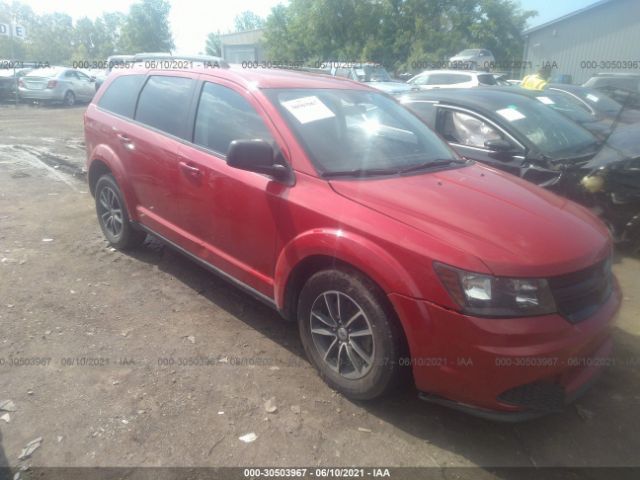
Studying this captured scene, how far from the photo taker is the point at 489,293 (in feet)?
7.38

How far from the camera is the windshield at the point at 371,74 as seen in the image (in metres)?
19.0

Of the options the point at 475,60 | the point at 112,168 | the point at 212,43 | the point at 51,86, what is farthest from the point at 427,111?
the point at 212,43

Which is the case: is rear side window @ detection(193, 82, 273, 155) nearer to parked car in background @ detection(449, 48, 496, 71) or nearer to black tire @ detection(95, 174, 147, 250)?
black tire @ detection(95, 174, 147, 250)

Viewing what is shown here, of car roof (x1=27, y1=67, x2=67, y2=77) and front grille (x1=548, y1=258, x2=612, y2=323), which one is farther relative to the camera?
car roof (x1=27, y1=67, x2=67, y2=77)

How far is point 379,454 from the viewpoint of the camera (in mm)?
2482

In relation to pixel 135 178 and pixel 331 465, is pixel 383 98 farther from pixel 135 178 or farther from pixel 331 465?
pixel 331 465

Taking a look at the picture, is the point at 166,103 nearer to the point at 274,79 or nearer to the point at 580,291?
the point at 274,79

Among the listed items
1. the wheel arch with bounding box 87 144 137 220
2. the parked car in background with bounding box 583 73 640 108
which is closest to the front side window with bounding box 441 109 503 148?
the wheel arch with bounding box 87 144 137 220

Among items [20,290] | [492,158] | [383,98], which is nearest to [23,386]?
[20,290]

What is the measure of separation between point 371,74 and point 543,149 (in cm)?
1597

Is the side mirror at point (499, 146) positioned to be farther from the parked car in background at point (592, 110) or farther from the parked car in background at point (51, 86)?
the parked car in background at point (51, 86)

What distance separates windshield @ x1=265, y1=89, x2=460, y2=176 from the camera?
120 inches

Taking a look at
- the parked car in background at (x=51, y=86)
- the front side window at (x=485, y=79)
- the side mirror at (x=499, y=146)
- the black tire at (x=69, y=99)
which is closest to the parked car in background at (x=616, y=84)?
the front side window at (x=485, y=79)

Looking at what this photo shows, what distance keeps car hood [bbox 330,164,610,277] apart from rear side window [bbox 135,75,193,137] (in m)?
1.67
